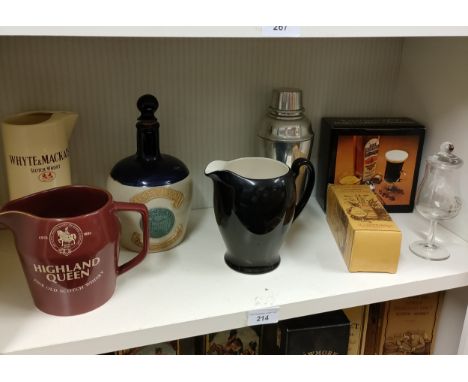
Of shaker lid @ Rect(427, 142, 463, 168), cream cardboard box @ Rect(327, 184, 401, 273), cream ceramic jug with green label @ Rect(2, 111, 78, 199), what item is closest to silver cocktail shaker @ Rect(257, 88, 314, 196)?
cream cardboard box @ Rect(327, 184, 401, 273)

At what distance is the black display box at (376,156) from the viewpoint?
2.97 feet

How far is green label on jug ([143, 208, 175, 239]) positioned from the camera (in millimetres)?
748

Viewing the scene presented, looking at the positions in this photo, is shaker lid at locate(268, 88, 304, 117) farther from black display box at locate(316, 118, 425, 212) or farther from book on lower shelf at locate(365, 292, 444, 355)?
book on lower shelf at locate(365, 292, 444, 355)

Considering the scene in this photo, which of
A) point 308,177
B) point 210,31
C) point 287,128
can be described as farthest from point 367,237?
point 210,31

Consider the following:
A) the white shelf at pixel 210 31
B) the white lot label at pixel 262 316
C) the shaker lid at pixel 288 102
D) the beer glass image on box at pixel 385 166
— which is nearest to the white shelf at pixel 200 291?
the white lot label at pixel 262 316

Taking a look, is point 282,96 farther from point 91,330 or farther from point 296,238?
point 91,330

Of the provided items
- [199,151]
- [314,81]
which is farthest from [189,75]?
[314,81]

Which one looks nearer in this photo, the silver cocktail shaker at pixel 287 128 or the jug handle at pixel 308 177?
the jug handle at pixel 308 177

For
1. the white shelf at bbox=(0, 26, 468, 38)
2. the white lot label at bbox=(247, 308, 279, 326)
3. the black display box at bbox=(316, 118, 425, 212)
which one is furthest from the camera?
the black display box at bbox=(316, 118, 425, 212)

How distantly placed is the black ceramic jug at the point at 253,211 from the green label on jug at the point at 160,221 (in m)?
0.09

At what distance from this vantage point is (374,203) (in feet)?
2.67

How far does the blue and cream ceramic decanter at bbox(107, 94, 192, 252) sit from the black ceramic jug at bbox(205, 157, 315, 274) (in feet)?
0.24

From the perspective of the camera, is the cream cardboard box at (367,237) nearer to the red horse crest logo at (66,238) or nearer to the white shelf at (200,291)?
the white shelf at (200,291)

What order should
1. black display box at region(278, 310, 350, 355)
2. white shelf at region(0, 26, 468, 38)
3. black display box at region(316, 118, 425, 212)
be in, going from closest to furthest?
1. white shelf at region(0, 26, 468, 38)
2. black display box at region(278, 310, 350, 355)
3. black display box at region(316, 118, 425, 212)
